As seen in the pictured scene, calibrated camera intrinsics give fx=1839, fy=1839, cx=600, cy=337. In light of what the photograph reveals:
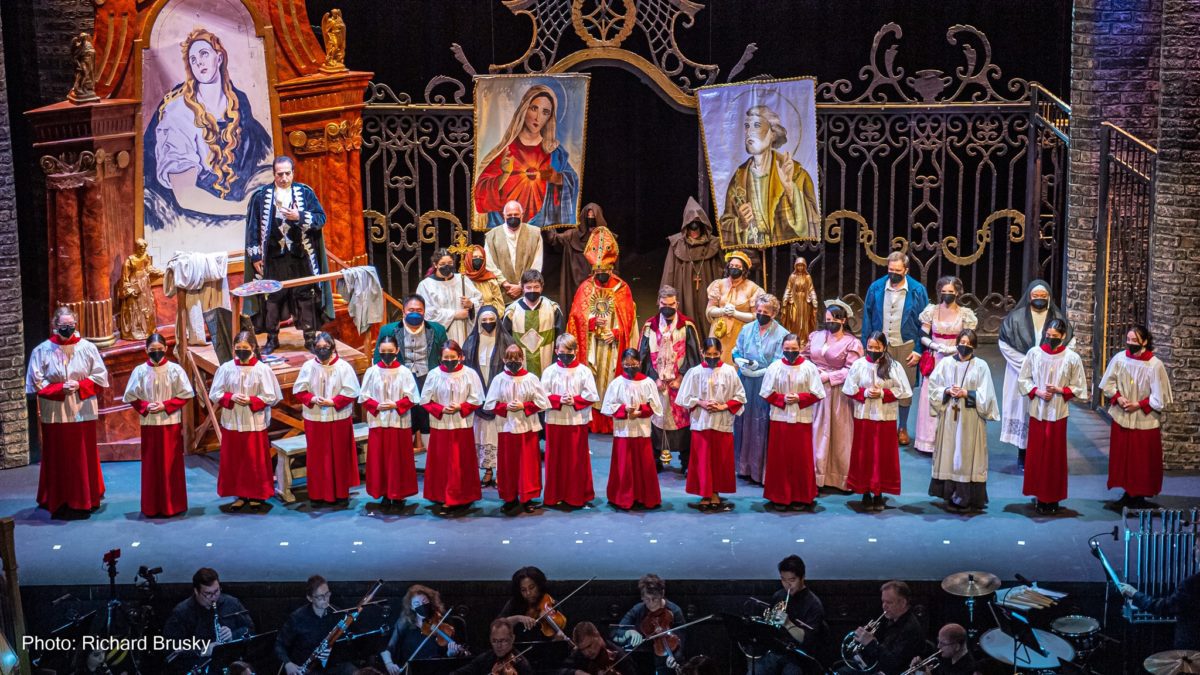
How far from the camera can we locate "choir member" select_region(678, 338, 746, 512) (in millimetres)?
13797

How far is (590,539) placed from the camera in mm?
13398

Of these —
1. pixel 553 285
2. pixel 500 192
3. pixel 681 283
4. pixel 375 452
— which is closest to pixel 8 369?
pixel 375 452

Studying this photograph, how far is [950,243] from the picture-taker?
17703 millimetres

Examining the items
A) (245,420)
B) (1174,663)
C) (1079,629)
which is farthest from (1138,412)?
(245,420)

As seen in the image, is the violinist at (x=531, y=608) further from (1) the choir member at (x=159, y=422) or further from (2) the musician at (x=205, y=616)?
(1) the choir member at (x=159, y=422)

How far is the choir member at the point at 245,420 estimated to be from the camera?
544 inches

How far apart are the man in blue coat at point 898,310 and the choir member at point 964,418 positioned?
105 centimetres

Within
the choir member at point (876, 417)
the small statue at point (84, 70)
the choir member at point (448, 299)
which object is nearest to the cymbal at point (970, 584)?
the choir member at point (876, 417)

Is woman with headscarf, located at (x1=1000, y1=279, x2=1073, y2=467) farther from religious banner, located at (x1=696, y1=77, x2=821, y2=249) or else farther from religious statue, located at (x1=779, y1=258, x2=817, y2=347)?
religious banner, located at (x1=696, y1=77, x2=821, y2=249)

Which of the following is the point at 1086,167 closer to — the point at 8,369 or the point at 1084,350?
the point at 1084,350

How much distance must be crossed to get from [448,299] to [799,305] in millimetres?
2946

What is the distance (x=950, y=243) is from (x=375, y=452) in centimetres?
654

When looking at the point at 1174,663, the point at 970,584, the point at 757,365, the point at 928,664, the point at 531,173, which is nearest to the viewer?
Result: the point at 1174,663

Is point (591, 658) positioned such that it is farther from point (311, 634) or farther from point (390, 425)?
point (390, 425)
